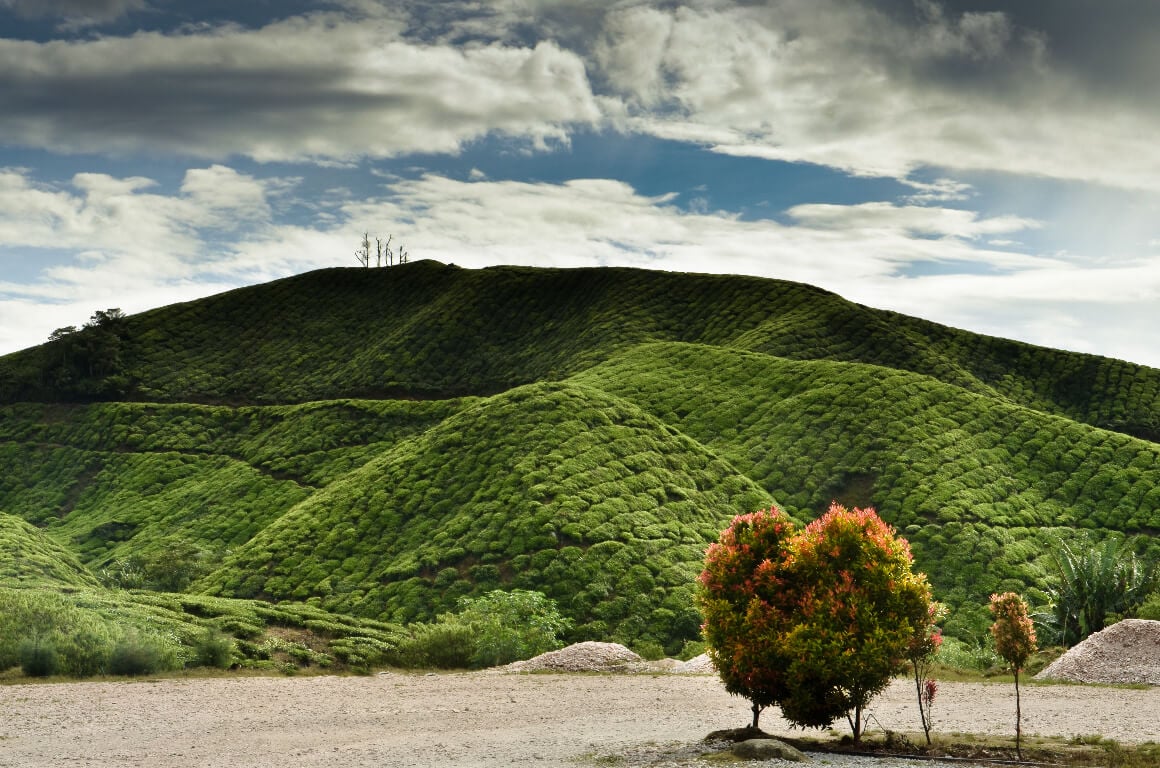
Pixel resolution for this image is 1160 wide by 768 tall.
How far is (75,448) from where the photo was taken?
8988 centimetres

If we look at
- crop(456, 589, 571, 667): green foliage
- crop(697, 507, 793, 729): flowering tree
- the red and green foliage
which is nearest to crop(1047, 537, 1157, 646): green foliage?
crop(456, 589, 571, 667): green foliage

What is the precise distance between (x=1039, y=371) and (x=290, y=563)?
79.3m

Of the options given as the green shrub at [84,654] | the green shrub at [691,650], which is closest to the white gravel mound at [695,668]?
the green shrub at [691,650]

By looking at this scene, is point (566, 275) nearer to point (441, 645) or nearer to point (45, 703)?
point (441, 645)


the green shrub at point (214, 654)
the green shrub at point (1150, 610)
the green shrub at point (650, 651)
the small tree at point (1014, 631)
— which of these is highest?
the small tree at point (1014, 631)

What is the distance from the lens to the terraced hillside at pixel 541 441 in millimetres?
45844

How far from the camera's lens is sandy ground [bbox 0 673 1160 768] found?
16.5 m

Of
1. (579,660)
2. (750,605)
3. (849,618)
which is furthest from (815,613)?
(579,660)

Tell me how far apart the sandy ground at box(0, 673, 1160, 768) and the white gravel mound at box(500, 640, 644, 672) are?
94.9 inches

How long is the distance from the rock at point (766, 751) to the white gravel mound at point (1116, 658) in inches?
559

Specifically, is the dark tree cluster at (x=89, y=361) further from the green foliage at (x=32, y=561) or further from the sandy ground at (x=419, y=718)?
the sandy ground at (x=419, y=718)

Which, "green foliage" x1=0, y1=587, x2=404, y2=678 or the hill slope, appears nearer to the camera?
"green foliage" x1=0, y1=587, x2=404, y2=678

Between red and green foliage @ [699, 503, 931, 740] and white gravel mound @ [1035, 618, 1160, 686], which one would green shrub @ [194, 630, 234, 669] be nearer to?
red and green foliage @ [699, 503, 931, 740]

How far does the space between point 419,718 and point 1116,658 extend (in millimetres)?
18577
